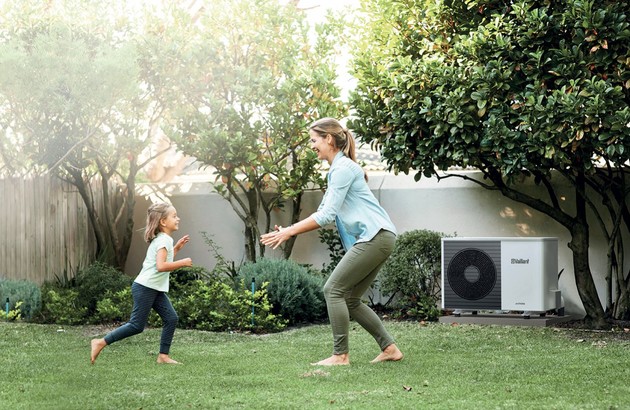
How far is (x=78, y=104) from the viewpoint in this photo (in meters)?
9.73

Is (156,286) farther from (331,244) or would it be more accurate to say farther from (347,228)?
(331,244)

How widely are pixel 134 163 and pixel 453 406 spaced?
26.1 ft

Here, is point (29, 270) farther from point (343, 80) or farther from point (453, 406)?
point (453, 406)

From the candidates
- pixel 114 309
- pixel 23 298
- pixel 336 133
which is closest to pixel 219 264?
pixel 114 309

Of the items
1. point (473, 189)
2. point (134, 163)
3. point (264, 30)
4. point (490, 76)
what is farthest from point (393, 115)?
point (134, 163)

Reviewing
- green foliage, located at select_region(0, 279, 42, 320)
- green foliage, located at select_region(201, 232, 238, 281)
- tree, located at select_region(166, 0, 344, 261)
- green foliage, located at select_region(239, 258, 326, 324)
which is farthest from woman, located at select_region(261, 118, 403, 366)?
green foliage, located at select_region(0, 279, 42, 320)

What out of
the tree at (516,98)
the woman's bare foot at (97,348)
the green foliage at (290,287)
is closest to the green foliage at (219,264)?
the green foliage at (290,287)

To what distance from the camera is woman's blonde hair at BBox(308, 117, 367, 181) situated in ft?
20.6

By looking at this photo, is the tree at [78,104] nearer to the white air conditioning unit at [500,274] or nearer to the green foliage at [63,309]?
the green foliage at [63,309]

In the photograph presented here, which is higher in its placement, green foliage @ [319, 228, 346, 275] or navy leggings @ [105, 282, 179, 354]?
green foliage @ [319, 228, 346, 275]

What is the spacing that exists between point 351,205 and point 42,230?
641 cm

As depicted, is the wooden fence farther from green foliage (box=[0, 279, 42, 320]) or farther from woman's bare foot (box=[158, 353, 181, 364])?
woman's bare foot (box=[158, 353, 181, 364])

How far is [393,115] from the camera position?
359 inches

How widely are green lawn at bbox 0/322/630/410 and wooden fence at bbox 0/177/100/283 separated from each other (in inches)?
95.1
